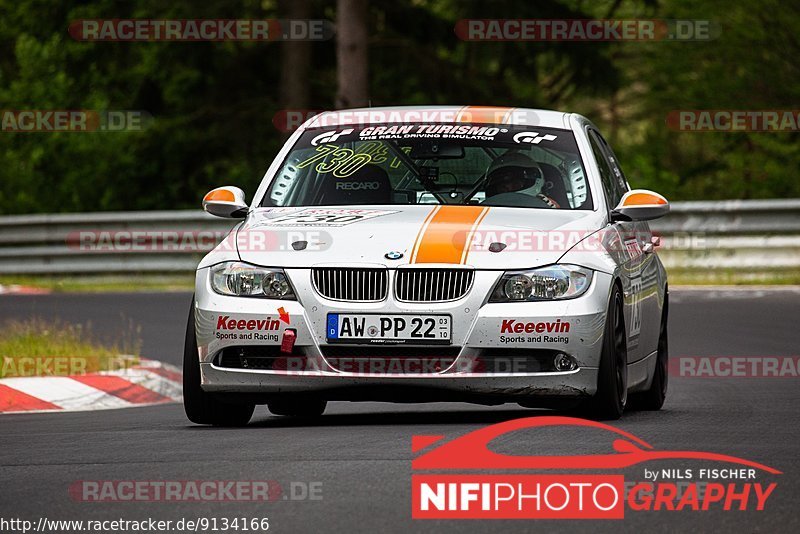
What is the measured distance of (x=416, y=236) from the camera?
8828 millimetres

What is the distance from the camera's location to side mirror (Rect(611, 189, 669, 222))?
31.9 feet

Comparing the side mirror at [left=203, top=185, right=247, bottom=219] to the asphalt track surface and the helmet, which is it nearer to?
the asphalt track surface

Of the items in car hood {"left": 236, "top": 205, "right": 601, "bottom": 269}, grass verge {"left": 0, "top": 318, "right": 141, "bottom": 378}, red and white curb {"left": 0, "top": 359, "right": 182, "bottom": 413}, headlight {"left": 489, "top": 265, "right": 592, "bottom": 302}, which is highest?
car hood {"left": 236, "top": 205, "right": 601, "bottom": 269}

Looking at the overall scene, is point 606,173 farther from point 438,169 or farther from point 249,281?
point 249,281

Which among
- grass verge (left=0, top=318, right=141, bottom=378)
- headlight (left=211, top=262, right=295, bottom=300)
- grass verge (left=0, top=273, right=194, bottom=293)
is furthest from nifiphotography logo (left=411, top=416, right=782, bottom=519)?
grass verge (left=0, top=273, right=194, bottom=293)

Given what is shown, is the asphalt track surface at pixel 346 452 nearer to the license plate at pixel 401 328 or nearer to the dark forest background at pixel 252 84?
the license plate at pixel 401 328

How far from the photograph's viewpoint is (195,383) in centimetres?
917

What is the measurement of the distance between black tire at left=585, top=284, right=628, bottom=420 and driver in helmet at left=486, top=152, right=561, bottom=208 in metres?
0.81

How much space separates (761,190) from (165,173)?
394 inches

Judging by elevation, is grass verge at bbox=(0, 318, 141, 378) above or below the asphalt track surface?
below

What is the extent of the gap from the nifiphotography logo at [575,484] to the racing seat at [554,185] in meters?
2.28

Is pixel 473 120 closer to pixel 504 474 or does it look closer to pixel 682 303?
pixel 504 474

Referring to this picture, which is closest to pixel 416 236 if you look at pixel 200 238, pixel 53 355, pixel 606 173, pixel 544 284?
pixel 544 284

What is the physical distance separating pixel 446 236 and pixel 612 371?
1035 millimetres
